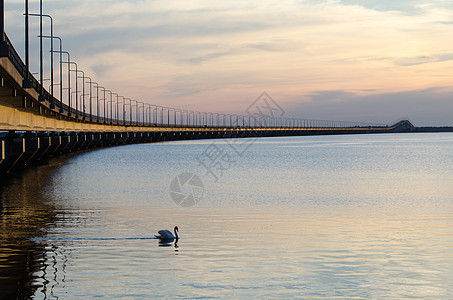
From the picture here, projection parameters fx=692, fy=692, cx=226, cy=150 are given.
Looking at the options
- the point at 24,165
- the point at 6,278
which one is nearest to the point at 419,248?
the point at 6,278

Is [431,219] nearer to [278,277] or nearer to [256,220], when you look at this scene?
[256,220]

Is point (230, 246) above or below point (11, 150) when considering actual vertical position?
below

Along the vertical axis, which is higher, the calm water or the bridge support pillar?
→ the bridge support pillar

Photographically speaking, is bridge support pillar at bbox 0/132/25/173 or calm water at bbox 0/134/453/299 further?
bridge support pillar at bbox 0/132/25/173

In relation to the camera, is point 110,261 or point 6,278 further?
point 110,261

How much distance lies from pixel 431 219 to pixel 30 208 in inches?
654

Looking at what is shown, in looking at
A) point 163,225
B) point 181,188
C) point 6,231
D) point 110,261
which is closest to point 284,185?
point 181,188

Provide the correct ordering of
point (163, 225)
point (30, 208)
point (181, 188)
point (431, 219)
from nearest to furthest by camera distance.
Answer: point (163, 225)
point (431, 219)
point (30, 208)
point (181, 188)

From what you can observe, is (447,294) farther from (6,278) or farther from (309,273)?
(6,278)

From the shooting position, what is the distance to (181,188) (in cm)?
4262

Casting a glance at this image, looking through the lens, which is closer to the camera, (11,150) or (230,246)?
(230,246)

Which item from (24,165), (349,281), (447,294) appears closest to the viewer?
(447,294)

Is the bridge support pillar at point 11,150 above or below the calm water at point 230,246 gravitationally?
above

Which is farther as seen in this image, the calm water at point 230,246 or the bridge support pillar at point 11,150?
the bridge support pillar at point 11,150
